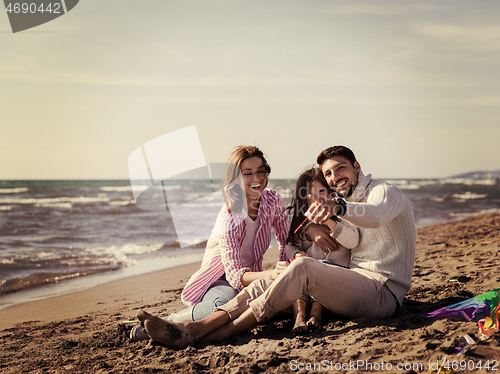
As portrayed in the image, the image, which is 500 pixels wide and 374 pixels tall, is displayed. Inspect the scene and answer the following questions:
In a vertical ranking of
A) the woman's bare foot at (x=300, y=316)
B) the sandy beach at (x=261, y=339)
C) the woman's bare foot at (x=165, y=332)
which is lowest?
the sandy beach at (x=261, y=339)

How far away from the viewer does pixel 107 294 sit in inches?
227

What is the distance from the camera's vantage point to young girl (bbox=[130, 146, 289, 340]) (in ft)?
12.4

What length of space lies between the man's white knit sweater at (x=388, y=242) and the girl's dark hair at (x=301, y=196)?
15.6 inches

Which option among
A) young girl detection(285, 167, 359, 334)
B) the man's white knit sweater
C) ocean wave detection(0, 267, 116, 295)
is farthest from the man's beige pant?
ocean wave detection(0, 267, 116, 295)

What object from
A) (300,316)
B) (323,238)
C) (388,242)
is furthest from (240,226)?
(388,242)

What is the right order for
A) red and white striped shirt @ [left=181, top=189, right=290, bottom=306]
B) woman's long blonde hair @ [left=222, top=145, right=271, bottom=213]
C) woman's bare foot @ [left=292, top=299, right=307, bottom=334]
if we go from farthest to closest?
1. woman's long blonde hair @ [left=222, top=145, right=271, bottom=213]
2. red and white striped shirt @ [left=181, top=189, right=290, bottom=306]
3. woman's bare foot @ [left=292, top=299, right=307, bottom=334]

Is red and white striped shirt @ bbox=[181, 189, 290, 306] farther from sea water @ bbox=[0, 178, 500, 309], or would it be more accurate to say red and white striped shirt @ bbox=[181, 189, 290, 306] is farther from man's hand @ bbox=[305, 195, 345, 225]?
man's hand @ bbox=[305, 195, 345, 225]

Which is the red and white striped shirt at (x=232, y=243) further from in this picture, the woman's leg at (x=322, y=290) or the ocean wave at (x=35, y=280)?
the ocean wave at (x=35, y=280)

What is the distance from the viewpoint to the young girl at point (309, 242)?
3.42 m

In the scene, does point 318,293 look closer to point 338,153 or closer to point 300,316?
point 300,316

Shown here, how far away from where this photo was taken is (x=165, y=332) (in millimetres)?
3148

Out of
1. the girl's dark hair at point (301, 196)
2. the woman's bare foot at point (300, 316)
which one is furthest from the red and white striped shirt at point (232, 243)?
the woman's bare foot at point (300, 316)

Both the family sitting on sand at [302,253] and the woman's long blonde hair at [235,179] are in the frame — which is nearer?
the family sitting on sand at [302,253]

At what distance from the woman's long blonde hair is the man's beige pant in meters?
0.75
